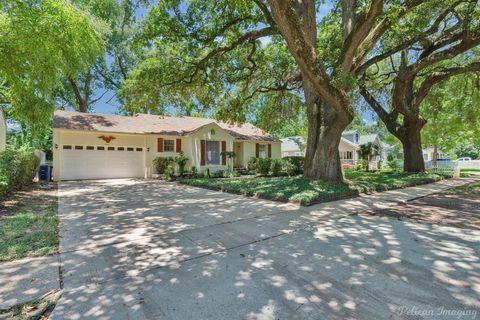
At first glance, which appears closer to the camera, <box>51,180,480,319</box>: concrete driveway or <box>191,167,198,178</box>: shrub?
<box>51,180,480,319</box>: concrete driveway

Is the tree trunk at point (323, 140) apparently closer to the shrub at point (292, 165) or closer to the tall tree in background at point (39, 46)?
the shrub at point (292, 165)

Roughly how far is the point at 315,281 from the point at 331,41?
38.6 feet

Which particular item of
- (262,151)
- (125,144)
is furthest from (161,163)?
(262,151)

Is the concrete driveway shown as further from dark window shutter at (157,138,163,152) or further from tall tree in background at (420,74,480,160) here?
tall tree in background at (420,74,480,160)

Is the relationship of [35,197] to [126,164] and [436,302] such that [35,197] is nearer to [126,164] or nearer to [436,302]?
[126,164]

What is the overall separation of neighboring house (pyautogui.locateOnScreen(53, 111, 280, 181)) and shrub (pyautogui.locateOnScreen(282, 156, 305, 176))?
3898 mm

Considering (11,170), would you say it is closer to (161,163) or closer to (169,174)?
(169,174)

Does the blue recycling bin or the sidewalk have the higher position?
the blue recycling bin

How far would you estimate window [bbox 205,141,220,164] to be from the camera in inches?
707

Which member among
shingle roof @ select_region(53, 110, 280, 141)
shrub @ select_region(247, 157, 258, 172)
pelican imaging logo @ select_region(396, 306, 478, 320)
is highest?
shingle roof @ select_region(53, 110, 280, 141)

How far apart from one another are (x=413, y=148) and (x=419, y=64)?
627 cm

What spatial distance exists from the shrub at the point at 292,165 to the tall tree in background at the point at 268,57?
12.4 ft

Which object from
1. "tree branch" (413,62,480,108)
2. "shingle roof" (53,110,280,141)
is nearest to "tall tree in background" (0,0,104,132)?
"shingle roof" (53,110,280,141)

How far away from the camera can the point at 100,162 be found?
52.8 feet
